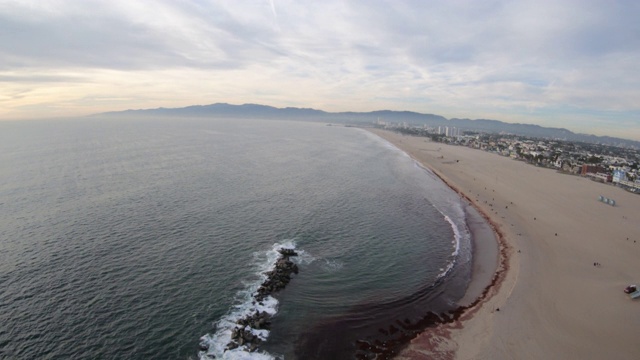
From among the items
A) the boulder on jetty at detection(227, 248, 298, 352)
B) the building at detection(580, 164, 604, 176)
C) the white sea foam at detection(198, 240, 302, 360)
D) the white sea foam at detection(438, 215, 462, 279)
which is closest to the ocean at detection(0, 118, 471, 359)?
the white sea foam at detection(198, 240, 302, 360)

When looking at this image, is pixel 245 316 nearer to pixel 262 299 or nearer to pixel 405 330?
pixel 262 299

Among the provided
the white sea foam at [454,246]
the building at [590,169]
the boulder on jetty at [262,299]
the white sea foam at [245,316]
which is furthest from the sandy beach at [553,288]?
the building at [590,169]

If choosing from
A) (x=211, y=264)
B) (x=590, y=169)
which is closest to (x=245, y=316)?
(x=211, y=264)

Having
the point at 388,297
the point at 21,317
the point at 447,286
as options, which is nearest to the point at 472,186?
the point at 447,286

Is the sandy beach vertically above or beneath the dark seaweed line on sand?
above

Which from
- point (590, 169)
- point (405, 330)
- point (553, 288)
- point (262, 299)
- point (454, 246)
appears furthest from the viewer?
point (590, 169)

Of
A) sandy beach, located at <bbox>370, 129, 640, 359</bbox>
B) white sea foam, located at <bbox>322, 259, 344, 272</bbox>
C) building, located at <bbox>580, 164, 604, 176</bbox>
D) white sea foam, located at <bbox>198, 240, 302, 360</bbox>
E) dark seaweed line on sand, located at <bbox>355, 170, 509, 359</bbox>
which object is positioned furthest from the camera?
building, located at <bbox>580, 164, 604, 176</bbox>

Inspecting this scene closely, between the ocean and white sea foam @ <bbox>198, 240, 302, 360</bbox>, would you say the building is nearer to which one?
the ocean
